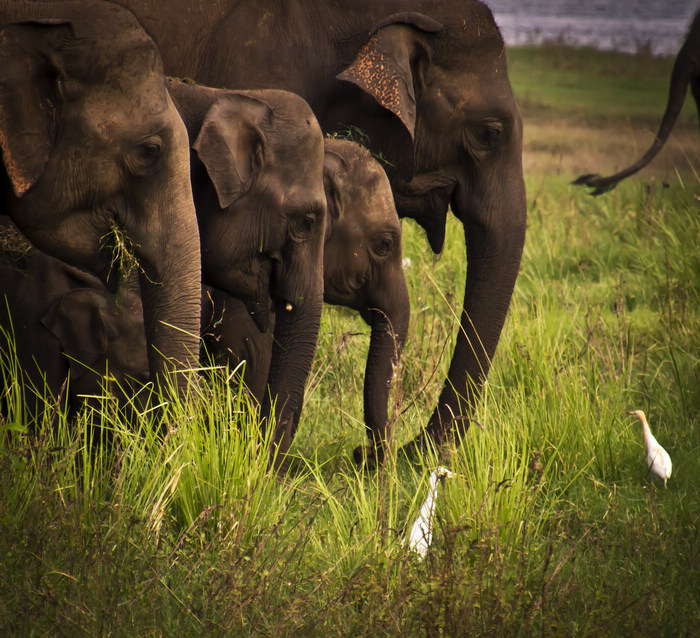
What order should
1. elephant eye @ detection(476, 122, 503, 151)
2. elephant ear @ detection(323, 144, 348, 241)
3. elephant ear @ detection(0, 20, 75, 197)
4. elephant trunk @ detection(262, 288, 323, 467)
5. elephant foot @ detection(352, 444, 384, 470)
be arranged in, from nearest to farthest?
elephant ear @ detection(0, 20, 75, 197) < elephant trunk @ detection(262, 288, 323, 467) < elephant foot @ detection(352, 444, 384, 470) < elephant ear @ detection(323, 144, 348, 241) < elephant eye @ detection(476, 122, 503, 151)

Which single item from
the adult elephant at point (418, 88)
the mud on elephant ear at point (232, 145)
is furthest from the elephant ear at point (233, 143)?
the adult elephant at point (418, 88)

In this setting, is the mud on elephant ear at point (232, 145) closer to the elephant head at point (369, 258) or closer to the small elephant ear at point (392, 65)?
the elephant head at point (369, 258)

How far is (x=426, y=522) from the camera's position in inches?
142

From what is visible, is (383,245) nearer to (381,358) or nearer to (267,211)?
(381,358)

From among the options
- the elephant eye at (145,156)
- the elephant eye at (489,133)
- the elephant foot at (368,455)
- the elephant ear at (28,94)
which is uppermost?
the elephant ear at (28,94)

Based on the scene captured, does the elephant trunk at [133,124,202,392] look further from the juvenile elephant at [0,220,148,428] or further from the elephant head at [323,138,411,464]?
the elephant head at [323,138,411,464]

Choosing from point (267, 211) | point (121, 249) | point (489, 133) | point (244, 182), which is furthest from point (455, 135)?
point (121, 249)

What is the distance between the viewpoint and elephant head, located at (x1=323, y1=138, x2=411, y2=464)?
522 centimetres

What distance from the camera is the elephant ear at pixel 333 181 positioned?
16.9ft

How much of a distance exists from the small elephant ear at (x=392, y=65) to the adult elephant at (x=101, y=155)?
1467mm

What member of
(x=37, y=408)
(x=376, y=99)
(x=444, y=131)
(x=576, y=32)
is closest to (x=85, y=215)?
(x=37, y=408)

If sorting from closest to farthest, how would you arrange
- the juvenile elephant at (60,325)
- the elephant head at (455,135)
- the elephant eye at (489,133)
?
the juvenile elephant at (60,325) → the elephant head at (455,135) → the elephant eye at (489,133)

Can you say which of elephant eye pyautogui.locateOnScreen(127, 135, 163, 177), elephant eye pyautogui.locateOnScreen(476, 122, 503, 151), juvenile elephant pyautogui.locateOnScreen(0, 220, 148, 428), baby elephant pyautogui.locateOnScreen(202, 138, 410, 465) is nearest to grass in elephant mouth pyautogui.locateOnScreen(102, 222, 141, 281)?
elephant eye pyautogui.locateOnScreen(127, 135, 163, 177)

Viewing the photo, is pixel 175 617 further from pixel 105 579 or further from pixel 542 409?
pixel 542 409
